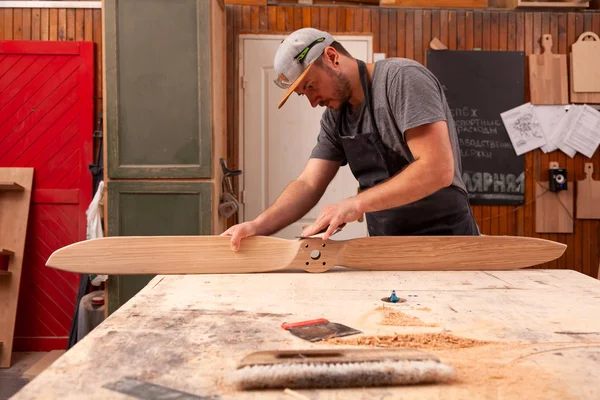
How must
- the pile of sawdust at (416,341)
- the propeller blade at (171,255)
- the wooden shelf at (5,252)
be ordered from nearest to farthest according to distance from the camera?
the pile of sawdust at (416,341), the propeller blade at (171,255), the wooden shelf at (5,252)

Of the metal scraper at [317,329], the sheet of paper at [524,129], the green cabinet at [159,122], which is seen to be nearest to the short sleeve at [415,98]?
the metal scraper at [317,329]

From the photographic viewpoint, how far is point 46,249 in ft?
14.2

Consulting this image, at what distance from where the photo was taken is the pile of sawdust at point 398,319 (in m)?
1.23

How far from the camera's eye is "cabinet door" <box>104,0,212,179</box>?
359 centimetres

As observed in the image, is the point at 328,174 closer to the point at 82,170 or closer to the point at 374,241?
the point at 374,241

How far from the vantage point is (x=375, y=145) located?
217cm

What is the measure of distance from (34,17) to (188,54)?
156 centimetres

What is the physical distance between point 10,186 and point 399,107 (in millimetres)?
3302

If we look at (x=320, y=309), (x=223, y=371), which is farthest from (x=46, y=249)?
(x=223, y=371)

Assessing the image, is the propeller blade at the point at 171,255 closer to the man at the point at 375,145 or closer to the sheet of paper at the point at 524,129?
the man at the point at 375,145

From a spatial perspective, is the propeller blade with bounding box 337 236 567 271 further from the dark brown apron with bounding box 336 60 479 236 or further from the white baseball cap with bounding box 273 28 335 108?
the white baseball cap with bounding box 273 28 335 108

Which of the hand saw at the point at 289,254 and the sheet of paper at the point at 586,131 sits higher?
the sheet of paper at the point at 586,131

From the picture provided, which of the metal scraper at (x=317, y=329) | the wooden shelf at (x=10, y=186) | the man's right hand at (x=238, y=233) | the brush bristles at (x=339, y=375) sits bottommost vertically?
the metal scraper at (x=317, y=329)

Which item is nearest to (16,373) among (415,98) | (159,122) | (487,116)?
(159,122)
